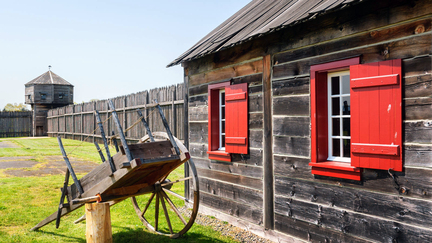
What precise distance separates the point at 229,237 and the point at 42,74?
37468 millimetres

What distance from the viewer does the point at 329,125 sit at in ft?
15.2

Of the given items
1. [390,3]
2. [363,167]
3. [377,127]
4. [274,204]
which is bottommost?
Answer: [274,204]

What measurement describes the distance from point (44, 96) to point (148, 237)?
34.3m

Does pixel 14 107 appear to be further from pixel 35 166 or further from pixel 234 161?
pixel 234 161

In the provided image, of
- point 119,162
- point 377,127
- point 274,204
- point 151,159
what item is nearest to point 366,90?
point 377,127

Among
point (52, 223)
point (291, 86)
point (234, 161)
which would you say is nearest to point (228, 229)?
point (234, 161)

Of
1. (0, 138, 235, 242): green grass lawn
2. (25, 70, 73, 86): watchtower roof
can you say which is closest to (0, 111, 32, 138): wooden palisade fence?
(25, 70, 73, 86): watchtower roof

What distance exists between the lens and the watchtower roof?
35.4m

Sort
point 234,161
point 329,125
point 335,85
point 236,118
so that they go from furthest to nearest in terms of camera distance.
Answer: point 234,161
point 236,118
point 335,85
point 329,125

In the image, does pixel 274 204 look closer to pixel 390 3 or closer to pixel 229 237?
pixel 229 237

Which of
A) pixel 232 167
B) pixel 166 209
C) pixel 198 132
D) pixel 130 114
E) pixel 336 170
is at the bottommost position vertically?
pixel 166 209

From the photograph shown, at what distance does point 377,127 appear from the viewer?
3916mm

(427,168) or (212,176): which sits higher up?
(427,168)

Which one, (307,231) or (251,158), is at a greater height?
(251,158)
